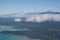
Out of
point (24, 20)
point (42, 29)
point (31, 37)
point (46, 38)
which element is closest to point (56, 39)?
point (46, 38)

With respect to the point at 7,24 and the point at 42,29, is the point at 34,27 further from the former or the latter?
the point at 7,24

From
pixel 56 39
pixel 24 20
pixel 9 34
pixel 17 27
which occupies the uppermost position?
pixel 24 20

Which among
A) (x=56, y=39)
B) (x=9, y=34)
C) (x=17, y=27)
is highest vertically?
(x=17, y=27)

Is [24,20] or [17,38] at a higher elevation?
[24,20]

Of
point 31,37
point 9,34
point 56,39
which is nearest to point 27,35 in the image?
point 31,37

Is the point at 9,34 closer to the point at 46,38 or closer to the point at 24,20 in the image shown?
the point at 24,20

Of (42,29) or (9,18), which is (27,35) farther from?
(9,18)

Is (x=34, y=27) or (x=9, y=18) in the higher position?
(x=9, y=18)
